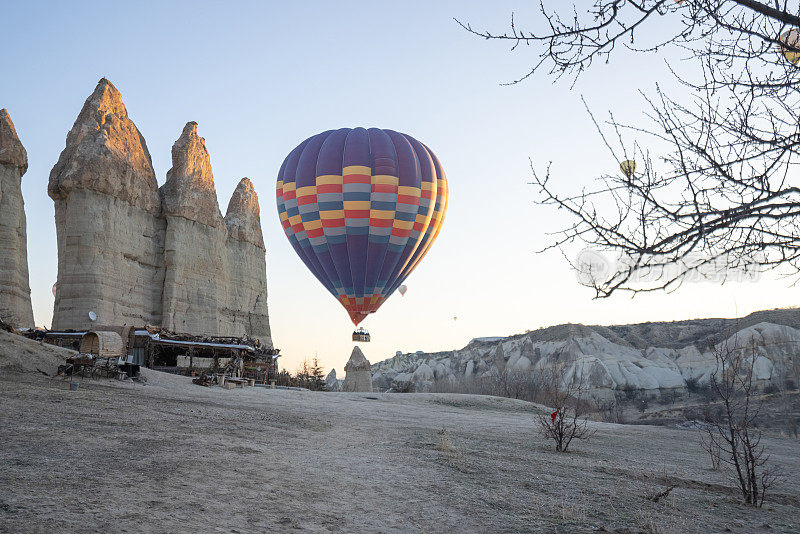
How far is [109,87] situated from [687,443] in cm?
3846

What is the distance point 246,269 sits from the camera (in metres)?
46.5

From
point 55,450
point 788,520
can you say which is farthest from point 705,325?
point 55,450

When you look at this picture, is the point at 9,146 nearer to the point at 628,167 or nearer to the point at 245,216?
the point at 245,216

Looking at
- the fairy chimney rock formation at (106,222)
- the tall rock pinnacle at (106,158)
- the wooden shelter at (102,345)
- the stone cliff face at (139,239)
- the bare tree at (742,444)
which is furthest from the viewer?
the tall rock pinnacle at (106,158)

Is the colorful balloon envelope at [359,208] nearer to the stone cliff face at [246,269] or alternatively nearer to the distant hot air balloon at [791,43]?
the stone cliff face at [246,269]

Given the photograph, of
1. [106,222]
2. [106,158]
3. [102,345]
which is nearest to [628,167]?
[102,345]

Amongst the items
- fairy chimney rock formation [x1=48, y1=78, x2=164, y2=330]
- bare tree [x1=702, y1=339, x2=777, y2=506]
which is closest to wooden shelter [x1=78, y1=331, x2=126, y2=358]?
bare tree [x1=702, y1=339, x2=777, y2=506]

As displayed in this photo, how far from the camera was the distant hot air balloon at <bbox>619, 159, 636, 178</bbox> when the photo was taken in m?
4.48

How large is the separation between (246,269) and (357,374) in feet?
62.5

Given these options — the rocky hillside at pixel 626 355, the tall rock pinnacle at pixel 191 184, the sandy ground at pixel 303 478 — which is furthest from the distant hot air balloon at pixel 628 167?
the tall rock pinnacle at pixel 191 184

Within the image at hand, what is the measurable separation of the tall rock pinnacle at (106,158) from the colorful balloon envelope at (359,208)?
46.6 ft

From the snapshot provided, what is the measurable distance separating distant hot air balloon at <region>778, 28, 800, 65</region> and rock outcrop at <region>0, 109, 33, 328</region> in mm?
32326

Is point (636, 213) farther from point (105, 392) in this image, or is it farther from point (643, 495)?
point (105, 392)

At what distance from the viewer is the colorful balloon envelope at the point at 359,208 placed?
1036 inches
